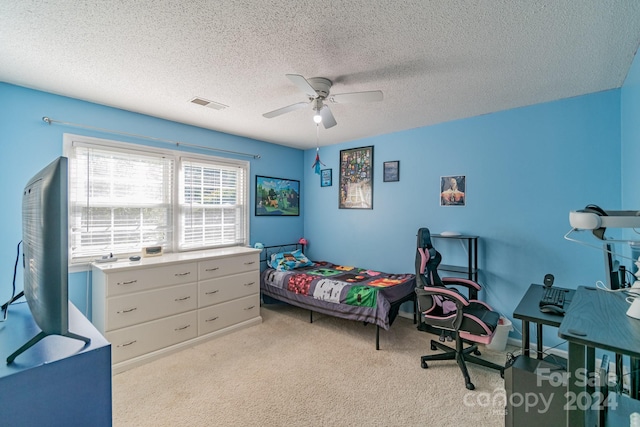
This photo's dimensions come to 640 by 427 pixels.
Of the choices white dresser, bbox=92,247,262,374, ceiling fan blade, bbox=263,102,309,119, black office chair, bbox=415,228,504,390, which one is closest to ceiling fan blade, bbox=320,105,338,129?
ceiling fan blade, bbox=263,102,309,119

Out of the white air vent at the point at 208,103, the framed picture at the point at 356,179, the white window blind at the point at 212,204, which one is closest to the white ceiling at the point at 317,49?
the white air vent at the point at 208,103

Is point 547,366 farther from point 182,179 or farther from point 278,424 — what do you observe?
point 182,179

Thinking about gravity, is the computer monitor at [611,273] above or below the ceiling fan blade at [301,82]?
below

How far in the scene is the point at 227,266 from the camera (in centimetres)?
339

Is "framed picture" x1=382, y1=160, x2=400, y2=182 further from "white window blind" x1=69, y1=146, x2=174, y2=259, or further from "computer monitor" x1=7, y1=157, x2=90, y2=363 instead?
"computer monitor" x1=7, y1=157, x2=90, y2=363

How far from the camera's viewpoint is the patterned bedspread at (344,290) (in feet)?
9.91

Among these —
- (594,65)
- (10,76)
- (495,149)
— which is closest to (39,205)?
(10,76)

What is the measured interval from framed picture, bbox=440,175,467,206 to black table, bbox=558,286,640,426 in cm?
202

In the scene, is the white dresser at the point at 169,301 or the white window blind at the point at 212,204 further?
the white window blind at the point at 212,204

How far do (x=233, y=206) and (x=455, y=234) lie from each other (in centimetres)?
298

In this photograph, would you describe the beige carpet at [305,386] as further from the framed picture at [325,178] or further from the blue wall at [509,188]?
the framed picture at [325,178]

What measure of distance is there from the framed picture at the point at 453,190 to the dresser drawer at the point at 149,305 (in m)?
3.11

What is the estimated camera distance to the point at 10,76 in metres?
2.31

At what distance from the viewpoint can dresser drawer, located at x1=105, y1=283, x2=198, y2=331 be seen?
2.56m
